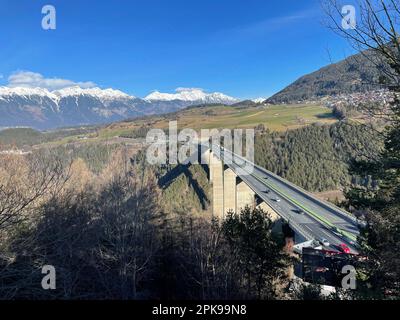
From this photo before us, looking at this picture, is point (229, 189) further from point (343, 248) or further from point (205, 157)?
point (343, 248)

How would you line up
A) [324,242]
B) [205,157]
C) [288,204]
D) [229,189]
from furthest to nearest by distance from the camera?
[205,157]
[229,189]
[288,204]
[324,242]

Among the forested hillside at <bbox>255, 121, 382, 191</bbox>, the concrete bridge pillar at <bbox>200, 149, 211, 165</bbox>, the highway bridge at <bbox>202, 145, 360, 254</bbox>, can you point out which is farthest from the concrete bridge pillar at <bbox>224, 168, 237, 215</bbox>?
the forested hillside at <bbox>255, 121, 382, 191</bbox>

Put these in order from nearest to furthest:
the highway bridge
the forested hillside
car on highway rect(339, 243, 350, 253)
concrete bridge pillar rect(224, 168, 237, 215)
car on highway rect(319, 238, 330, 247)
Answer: car on highway rect(339, 243, 350, 253) < car on highway rect(319, 238, 330, 247) < the highway bridge < concrete bridge pillar rect(224, 168, 237, 215) < the forested hillside

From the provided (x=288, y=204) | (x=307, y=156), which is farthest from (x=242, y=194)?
(x=307, y=156)

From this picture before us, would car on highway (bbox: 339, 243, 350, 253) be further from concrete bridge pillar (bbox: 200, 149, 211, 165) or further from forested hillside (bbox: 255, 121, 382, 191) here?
forested hillside (bbox: 255, 121, 382, 191)

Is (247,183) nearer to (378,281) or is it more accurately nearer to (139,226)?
(139,226)

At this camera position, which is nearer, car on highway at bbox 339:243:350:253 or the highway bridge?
car on highway at bbox 339:243:350:253

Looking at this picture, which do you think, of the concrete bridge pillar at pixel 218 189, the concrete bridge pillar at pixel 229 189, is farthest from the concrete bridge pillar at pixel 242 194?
the concrete bridge pillar at pixel 218 189

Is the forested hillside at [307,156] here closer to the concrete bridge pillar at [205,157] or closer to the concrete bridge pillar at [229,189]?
the concrete bridge pillar at [205,157]
